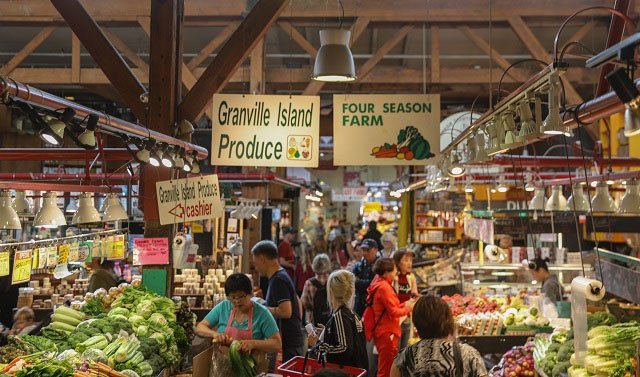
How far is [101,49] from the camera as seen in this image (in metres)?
6.92

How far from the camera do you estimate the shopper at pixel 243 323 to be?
5.40m

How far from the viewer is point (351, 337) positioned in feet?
18.4

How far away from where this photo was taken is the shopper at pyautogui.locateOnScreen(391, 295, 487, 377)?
160 inches

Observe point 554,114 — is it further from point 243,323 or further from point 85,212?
point 85,212

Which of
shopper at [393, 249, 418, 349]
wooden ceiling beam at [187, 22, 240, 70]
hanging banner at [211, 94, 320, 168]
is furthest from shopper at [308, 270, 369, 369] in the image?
wooden ceiling beam at [187, 22, 240, 70]

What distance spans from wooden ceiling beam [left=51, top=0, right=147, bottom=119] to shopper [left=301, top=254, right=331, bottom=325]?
305cm

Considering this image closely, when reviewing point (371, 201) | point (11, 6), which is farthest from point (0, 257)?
point (371, 201)

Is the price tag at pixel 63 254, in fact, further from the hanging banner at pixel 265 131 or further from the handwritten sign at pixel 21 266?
the hanging banner at pixel 265 131

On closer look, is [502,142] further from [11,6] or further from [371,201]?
[371,201]

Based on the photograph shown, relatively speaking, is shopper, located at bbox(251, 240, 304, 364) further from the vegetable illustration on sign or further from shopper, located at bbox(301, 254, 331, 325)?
shopper, located at bbox(301, 254, 331, 325)

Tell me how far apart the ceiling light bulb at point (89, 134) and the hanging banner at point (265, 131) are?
2655mm

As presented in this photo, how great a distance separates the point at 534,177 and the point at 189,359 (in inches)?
265

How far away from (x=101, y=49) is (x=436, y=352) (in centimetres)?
456

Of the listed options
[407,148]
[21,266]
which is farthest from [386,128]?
[21,266]
